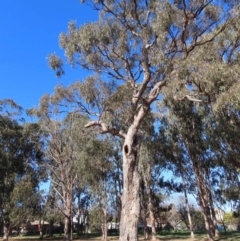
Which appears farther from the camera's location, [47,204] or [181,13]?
[47,204]

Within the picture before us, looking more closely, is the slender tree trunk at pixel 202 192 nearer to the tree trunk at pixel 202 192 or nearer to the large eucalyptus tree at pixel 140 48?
the tree trunk at pixel 202 192

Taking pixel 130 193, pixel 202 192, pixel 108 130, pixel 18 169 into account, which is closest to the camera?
pixel 130 193

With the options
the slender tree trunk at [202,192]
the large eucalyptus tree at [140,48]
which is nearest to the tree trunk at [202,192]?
the slender tree trunk at [202,192]

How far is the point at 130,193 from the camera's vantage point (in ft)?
30.8

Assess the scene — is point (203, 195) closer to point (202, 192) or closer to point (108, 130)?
point (202, 192)

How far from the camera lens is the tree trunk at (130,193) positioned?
29.3ft

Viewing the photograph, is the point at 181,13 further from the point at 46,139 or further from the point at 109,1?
the point at 46,139

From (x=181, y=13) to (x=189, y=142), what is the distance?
10206 mm

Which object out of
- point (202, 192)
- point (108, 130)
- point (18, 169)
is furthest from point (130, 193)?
point (18, 169)

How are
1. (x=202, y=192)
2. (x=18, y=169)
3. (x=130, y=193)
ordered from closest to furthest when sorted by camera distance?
(x=130, y=193) < (x=202, y=192) < (x=18, y=169)

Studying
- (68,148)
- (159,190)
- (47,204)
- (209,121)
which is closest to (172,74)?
(209,121)

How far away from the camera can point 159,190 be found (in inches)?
1126

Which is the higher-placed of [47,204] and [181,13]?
[181,13]

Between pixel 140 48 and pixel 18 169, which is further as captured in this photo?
pixel 18 169
